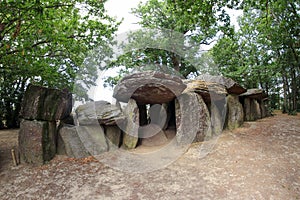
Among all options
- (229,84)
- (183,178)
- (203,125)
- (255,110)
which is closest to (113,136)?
(183,178)

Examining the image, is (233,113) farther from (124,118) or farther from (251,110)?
(124,118)

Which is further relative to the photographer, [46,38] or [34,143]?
[46,38]

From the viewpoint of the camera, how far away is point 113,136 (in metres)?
6.18

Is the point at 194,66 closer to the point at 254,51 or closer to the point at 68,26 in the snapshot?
the point at 254,51

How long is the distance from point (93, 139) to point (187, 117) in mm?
3151

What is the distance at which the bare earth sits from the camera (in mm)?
3765

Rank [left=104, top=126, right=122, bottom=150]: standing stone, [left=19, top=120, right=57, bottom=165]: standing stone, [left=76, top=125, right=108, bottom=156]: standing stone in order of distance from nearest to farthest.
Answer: [left=19, top=120, right=57, bottom=165]: standing stone < [left=76, top=125, right=108, bottom=156]: standing stone < [left=104, top=126, right=122, bottom=150]: standing stone

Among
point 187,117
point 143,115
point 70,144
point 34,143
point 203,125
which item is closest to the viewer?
point 34,143

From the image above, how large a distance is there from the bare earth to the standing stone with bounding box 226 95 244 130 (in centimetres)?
A: 165

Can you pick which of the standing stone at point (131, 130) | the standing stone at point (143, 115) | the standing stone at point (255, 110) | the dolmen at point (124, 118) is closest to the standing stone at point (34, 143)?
the dolmen at point (124, 118)

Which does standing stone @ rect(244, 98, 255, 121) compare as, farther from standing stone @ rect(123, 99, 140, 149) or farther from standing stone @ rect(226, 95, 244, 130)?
standing stone @ rect(123, 99, 140, 149)

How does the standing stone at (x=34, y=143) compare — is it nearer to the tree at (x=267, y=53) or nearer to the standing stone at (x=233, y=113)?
the standing stone at (x=233, y=113)

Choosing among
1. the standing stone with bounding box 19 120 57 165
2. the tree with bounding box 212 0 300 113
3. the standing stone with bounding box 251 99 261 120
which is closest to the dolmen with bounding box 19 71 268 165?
the standing stone with bounding box 19 120 57 165

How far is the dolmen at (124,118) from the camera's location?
5324 millimetres
